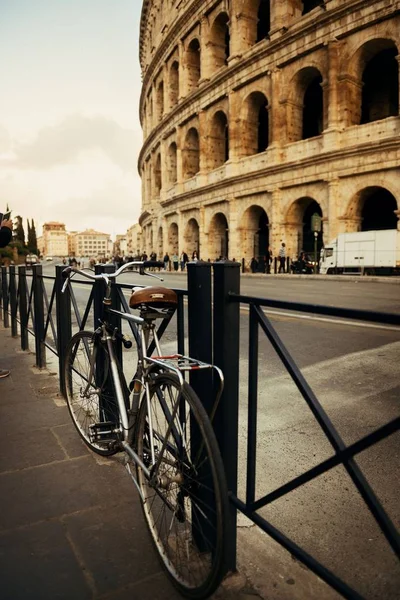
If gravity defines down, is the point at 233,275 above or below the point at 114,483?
above

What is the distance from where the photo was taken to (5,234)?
505 cm

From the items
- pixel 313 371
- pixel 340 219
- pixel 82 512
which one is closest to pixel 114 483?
pixel 82 512

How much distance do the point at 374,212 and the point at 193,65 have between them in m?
18.6

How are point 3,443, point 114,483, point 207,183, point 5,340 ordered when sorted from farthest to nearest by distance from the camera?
point 207,183, point 5,340, point 3,443, point 114,483

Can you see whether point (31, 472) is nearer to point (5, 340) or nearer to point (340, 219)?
point (5, 340)

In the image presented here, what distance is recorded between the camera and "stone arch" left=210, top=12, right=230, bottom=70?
29.9 meters

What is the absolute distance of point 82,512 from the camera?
7.73ft

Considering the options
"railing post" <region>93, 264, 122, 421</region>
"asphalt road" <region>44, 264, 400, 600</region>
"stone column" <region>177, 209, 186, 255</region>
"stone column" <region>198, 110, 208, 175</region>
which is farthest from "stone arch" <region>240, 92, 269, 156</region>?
"railing post" <region>93, 264, 122, 421</region>

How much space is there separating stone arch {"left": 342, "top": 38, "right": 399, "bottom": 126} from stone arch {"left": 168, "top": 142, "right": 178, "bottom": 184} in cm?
1682

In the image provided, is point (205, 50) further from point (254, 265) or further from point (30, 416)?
point (30, 416)

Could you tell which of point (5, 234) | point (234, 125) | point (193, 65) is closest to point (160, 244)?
point (193, 65)

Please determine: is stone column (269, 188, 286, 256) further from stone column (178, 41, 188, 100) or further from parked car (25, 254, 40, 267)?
stone column (178, 41, 188, 100)

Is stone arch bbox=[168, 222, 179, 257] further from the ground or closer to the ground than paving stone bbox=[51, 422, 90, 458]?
further from the ground

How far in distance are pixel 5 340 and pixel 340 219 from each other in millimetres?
19181
